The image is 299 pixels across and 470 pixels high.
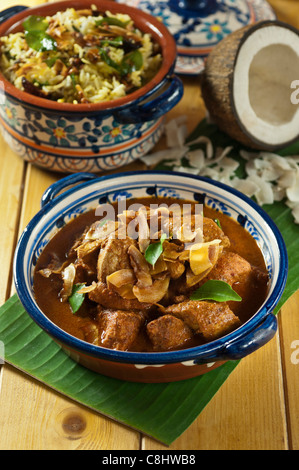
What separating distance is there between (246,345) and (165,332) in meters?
0.28

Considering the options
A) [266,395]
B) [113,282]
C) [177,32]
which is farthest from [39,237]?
[177,32]

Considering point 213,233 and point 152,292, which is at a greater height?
point 213,233

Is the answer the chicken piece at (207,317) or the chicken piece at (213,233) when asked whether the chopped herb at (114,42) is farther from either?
the chicken piece at (207,317)

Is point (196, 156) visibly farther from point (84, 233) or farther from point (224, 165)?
point (84, 233)

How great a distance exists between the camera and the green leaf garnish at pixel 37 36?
3049mm

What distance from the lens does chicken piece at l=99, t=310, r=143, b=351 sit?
2070 mm

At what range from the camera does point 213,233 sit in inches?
92.4

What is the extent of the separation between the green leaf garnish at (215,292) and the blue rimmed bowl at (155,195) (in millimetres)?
111

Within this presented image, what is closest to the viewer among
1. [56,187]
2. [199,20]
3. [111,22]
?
[56,187]

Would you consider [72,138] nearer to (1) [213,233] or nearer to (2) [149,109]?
(2) [149,109]

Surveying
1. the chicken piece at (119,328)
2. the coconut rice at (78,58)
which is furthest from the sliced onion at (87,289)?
the coconut rice at (78,58)

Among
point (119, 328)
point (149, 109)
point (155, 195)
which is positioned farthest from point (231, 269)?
point (149, 109)

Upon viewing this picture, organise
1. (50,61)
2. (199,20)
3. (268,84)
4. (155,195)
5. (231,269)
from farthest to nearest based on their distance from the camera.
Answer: (199,20)
(268,84)
(50,61)
(155,195)
(231,269)

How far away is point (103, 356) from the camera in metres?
1.96
